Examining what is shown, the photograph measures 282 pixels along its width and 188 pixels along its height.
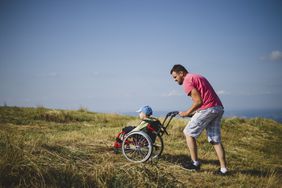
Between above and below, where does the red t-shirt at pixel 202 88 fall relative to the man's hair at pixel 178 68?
below

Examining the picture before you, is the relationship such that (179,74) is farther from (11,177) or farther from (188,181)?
(11,177)

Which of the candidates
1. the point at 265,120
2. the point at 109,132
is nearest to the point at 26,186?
the point at 109,132

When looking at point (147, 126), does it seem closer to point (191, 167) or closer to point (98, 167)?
point (191, 167)

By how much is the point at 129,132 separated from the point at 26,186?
8.87 feet

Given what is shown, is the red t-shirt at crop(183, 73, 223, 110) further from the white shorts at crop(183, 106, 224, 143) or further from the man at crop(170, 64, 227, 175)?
the white shorts at crop(183, 106, 224, 143)

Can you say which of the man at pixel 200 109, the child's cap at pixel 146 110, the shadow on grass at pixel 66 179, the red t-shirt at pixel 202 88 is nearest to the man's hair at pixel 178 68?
the man at pixel 200 109

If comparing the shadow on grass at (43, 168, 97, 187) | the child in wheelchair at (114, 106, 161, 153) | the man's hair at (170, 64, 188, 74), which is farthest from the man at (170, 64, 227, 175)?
the shadow on grass at (43, 168, 97, 187)

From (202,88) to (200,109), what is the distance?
0.43 metres

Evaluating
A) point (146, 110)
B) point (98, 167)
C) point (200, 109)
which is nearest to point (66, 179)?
point (98, 167)

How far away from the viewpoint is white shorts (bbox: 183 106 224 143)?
5090 mm

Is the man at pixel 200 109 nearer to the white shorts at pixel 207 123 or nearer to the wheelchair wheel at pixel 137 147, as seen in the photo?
the white shorts at pixel 207 123

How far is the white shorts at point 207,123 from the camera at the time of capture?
509 cm

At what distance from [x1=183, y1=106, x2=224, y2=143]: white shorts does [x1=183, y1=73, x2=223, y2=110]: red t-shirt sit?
114 millimetres

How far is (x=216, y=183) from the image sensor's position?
15.3ft
